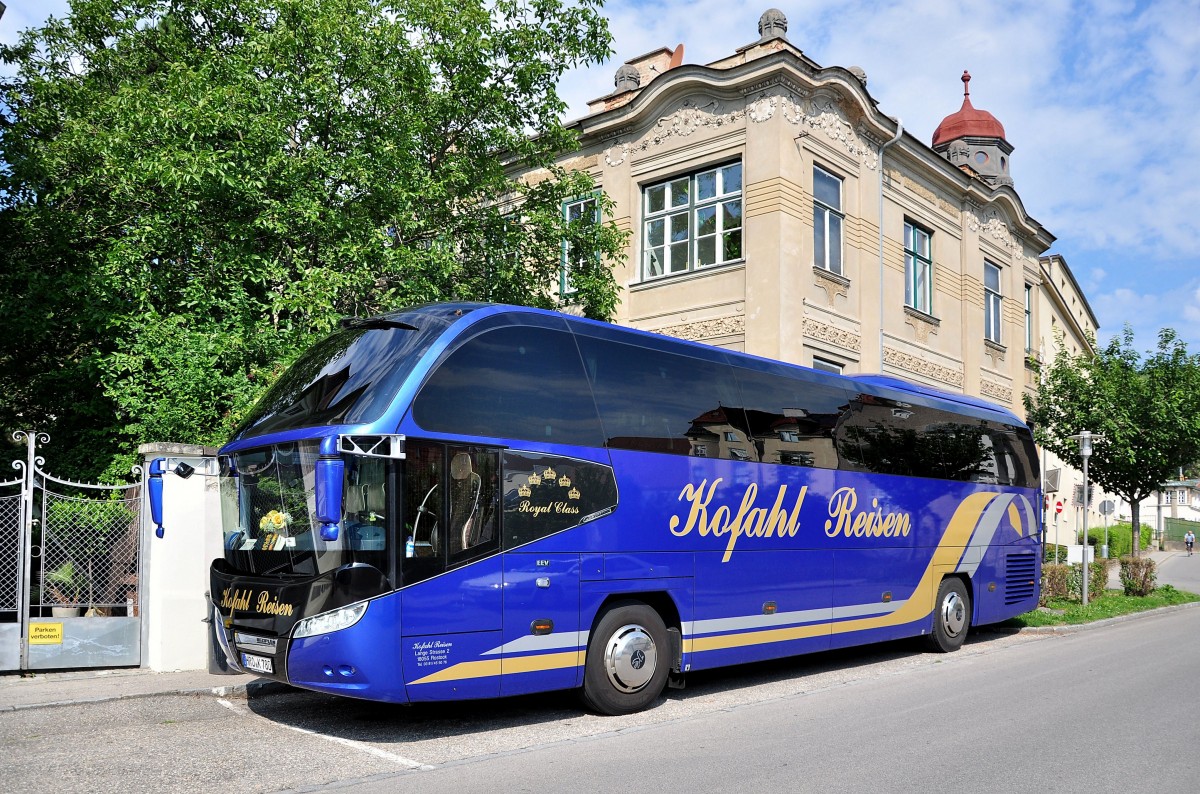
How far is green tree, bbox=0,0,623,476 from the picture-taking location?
13102 millimetres

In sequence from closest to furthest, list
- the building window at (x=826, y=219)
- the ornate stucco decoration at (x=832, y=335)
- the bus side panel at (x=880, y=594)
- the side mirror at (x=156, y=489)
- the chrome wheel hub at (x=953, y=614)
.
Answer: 1. the side mirror at (x=156, y=489)
2. the bus side panel at (x=880, y=594)
3. the chrome wheel hub at (x=953, y=614)
4. the ornate stucco decoration at (x=832, y=335)
5. the building window at (x=826, y=219)

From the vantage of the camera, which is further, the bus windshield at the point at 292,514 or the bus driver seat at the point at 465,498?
the bus driver seat at the point at 465,498

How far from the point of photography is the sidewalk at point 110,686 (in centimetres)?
916

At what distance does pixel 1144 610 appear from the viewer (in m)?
21.2

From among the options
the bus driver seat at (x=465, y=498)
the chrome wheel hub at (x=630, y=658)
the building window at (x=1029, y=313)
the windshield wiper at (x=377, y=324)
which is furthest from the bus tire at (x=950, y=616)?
the building window at (x=1029, y=313)

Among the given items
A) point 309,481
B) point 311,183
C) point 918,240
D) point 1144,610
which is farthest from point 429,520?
point 918,240

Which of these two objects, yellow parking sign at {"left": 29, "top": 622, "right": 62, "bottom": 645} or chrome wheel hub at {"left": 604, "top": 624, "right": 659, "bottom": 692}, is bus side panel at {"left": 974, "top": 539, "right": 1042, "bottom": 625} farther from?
yellow parking sign at {"left": 29, "top": 622, "right": 62, "bottom": 645}

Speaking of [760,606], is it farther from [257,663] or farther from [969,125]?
[969,125]

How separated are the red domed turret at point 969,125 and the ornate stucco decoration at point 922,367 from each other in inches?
503

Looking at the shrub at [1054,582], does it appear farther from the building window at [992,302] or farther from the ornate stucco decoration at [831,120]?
the ornate stucco decoration at [831,120]

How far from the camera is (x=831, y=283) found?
2211 centimetres

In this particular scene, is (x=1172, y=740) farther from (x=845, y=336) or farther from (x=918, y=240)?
(x=918, y=240)

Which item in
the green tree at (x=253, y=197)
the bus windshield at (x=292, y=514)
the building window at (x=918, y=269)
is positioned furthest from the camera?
the building window at (x=918, y=269)

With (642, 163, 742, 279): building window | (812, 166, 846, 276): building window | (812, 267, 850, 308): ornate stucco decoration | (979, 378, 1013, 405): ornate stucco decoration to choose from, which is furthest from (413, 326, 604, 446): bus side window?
(979, 378, 1013, 405): ornate stucco decoration
